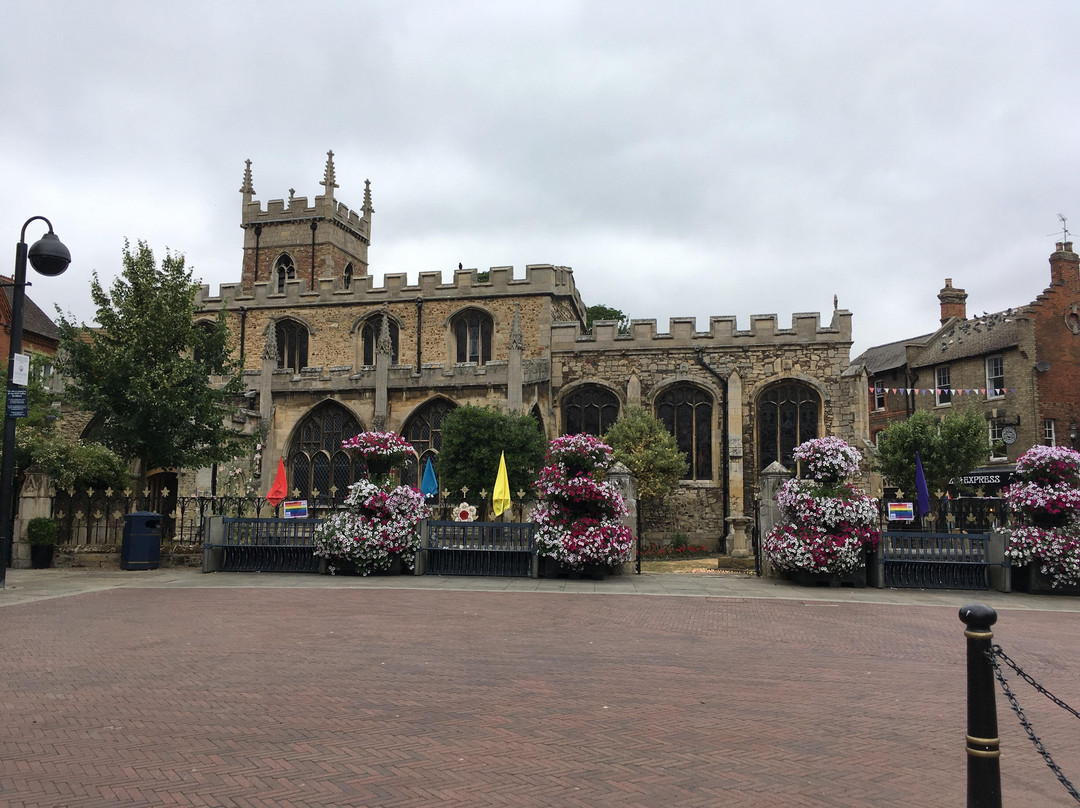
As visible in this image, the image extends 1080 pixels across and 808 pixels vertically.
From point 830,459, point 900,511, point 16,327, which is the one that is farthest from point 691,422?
point 16,327

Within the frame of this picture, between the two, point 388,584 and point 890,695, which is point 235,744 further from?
point 388,584

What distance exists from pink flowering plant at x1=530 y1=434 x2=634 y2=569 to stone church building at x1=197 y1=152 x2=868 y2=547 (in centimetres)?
1156

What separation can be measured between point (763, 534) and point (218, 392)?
13.0 m

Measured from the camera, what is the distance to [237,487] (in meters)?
25.4

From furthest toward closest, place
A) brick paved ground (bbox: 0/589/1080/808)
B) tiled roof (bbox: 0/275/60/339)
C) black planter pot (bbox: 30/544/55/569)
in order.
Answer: tiled roof (bbox: 0/275/60/339)
black planter pot (bbox: 30/544/55/569)
brick paved ground (bbox: 0/589/1080/808)

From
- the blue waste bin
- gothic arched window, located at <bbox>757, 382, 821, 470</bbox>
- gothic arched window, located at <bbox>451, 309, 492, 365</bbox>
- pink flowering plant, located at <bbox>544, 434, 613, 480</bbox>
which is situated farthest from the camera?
gothic arched window, located at <bbox>451, 309, 492, 365</bbox>

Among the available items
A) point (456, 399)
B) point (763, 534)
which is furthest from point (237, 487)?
point (763, 534)

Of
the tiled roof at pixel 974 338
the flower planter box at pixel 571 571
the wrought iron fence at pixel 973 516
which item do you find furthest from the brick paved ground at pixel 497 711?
the tiled roof at pixel 974 338

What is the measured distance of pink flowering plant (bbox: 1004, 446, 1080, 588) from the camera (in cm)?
1534

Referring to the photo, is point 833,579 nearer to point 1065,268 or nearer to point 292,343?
point 292,343

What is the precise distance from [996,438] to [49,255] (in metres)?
34.8

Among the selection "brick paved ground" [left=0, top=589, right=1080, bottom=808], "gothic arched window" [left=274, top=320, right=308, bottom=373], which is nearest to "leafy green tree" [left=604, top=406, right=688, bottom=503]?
"gothic arched window" [left=274, top=320, right=308, bottom=373]

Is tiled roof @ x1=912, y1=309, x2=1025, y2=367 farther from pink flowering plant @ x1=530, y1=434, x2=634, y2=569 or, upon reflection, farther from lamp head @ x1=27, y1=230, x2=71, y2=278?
lamp head @ x1=27, y1=230, x2=71, y2=278

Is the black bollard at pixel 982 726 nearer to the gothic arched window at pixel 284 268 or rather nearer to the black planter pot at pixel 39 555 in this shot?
the black planter pot at pixel 39 555
